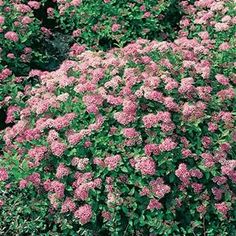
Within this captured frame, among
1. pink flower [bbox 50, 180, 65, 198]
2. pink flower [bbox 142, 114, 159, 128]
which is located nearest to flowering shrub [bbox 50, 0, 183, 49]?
pink flower [bbox 142, 114, 159, 128]

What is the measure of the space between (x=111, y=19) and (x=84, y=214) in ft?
8.99

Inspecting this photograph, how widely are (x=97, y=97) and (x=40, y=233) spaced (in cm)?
113

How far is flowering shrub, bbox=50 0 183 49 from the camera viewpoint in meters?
6.23

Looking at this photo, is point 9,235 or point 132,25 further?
point 132,25

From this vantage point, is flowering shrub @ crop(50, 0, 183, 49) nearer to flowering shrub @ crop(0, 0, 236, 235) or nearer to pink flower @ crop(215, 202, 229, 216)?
flowering shrub @ crop(0, 0, 236, 235)

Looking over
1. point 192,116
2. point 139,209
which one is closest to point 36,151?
point 139,209

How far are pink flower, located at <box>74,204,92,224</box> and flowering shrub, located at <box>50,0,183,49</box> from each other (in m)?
2.45

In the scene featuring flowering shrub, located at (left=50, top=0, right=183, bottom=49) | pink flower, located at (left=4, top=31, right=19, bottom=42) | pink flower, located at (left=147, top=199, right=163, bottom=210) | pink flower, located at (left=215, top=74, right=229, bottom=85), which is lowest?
flowering shrub, located at (left=50, top=0, right=183, bottom=49)

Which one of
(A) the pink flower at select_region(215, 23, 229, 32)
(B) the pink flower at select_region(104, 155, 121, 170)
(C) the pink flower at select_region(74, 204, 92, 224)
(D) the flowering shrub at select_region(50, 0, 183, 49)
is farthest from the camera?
(D) the flowering shrub at select_region(50, 0, 183, 49)

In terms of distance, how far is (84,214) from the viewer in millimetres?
4094

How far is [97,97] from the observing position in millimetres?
4520

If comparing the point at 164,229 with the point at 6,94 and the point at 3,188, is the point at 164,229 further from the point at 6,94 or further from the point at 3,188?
the point at 6,94

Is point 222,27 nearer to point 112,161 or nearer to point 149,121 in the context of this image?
point 149,121

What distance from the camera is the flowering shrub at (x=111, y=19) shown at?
245 inches
